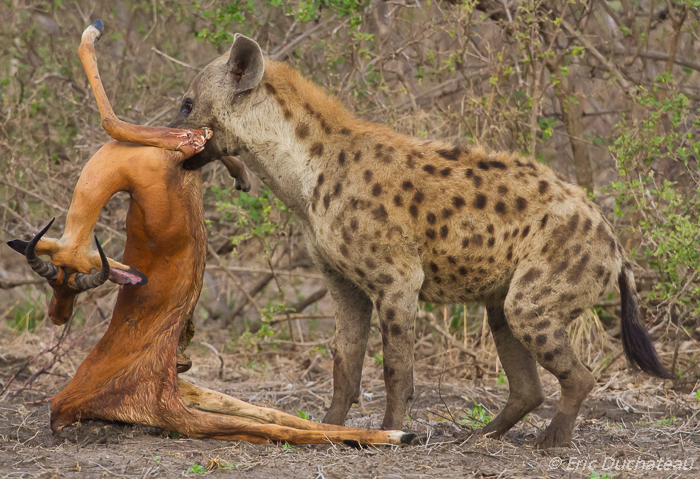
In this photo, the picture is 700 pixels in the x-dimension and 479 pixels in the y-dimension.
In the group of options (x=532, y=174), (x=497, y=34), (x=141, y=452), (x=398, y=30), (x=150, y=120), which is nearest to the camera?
(x=141, y=452)

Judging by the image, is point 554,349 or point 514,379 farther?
point 514,379

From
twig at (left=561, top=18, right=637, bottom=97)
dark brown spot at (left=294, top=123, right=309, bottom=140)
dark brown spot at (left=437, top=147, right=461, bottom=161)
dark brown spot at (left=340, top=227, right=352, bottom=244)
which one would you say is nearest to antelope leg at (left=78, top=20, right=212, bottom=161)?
dark brown spot at (left=294, top=123, right=309, bottom=140)

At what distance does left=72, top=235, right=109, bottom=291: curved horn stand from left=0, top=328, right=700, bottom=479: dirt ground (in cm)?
83

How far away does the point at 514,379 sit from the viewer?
15.7 ft

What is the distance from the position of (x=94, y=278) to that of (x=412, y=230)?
1.78 metres

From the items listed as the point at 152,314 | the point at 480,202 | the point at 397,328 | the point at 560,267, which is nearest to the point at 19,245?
the point at 152,314

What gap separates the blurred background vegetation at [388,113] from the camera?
6.41 meters

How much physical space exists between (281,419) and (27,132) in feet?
16.3

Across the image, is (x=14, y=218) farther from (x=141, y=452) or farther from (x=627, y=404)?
(x=627, y=404)

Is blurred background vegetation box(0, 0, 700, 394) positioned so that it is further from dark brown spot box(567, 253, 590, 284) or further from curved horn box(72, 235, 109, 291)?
curved horn box(72, 235, 109, 291)

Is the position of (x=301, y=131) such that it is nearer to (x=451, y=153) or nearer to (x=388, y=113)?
(x=451, y=153)

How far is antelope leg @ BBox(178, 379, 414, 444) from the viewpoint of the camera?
13.1 feet

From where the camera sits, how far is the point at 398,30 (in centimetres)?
817

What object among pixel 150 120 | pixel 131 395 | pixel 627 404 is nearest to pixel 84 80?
pixel 150 120
